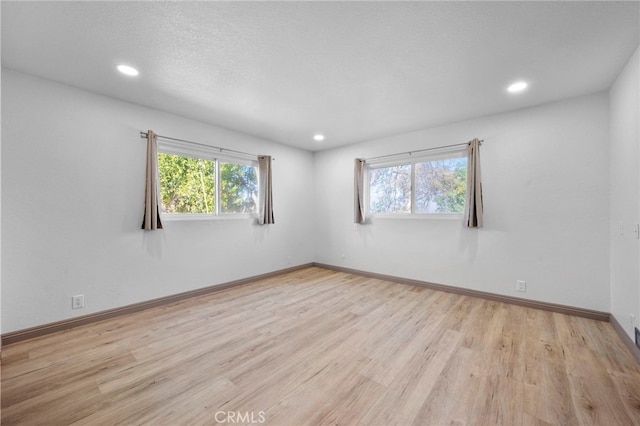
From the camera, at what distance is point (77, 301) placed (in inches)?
102

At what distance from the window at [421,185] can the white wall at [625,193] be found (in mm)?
1412

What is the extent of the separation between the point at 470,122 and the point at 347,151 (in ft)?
6.80

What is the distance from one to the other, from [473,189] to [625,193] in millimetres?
1295

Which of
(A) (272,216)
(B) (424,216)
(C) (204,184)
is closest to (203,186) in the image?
(C) (204,184)

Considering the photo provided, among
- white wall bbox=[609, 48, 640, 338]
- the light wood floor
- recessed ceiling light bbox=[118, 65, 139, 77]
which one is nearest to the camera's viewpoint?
the light wood floor

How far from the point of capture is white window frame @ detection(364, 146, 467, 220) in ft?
12.1

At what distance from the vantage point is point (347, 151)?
16.0 feet

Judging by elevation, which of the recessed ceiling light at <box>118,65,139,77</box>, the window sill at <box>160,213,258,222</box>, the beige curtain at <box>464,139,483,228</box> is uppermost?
the recessed ceiling light at <box>118,65,139,77</box>

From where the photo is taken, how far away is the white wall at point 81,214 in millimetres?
2307

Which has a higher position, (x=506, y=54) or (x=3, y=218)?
(x=506, y=54)

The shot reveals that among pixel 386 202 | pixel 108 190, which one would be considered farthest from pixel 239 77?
pixel 386 202

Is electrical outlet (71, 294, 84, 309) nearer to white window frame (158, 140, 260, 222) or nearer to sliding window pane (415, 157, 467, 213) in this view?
white window frame (158, 140, 260, 222)

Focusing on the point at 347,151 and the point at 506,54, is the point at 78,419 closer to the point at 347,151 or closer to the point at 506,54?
the point at 506,54

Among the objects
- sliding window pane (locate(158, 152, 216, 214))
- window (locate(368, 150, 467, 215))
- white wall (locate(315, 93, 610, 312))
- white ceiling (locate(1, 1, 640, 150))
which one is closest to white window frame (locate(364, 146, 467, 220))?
window (locate(368, 150, 467, 215))
